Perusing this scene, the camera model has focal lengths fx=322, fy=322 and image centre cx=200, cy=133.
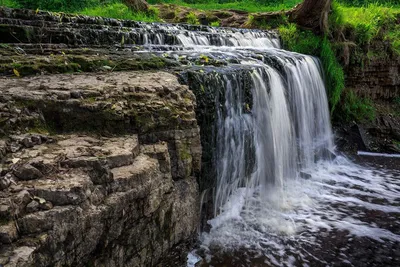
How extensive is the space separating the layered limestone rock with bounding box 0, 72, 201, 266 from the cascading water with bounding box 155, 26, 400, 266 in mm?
871

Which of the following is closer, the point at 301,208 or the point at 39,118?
the point at 39,118

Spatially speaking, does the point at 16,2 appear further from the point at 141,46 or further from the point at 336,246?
the point at 336,246

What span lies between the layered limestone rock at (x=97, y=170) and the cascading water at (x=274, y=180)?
0.87m

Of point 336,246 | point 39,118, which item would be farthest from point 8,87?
point 336,246

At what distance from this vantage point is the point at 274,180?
5930mm

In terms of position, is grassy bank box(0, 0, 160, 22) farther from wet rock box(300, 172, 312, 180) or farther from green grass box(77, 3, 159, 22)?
wet rock box(300, 172, 312, 180)

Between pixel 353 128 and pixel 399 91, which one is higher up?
pixel 399 91

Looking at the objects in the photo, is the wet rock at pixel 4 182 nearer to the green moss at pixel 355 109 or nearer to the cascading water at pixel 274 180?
the cascading water at pixel 274 180

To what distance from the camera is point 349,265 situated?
4055 millimetres

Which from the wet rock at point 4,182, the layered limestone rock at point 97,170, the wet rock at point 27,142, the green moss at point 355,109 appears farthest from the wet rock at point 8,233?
the green moss at point 355,109

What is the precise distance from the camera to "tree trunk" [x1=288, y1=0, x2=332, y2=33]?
1010 cm

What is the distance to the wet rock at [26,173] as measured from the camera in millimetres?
2184

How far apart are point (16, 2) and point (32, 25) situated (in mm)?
6444

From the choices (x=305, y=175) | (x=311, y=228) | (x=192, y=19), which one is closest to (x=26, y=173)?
(x=311, y=228)
